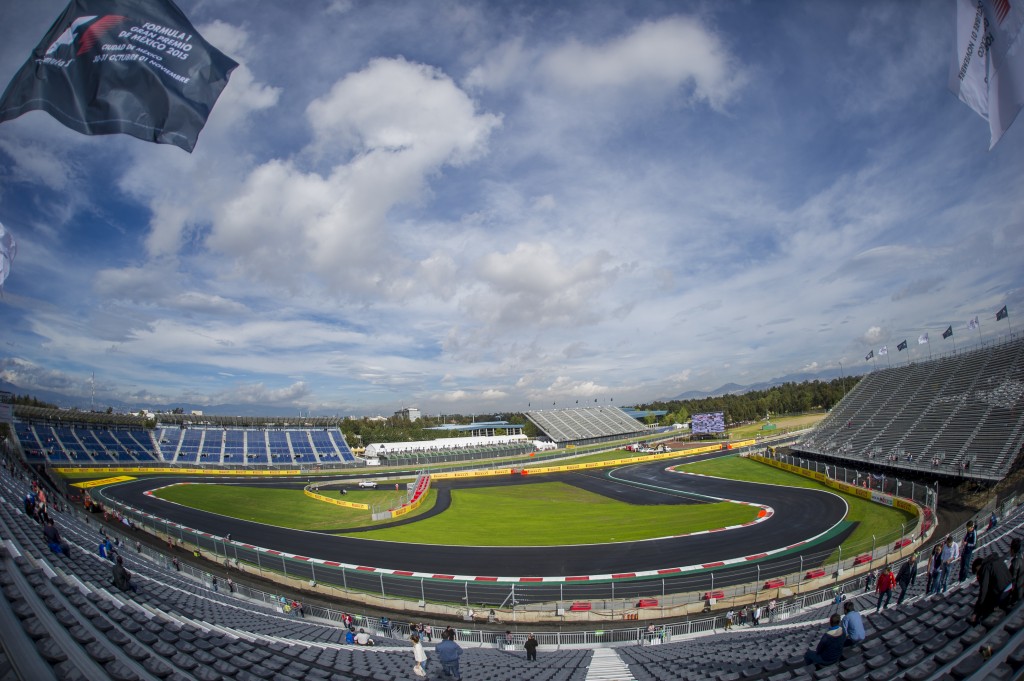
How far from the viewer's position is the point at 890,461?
37.8 metres

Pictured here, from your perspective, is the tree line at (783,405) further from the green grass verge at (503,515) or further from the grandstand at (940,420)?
the green grass verge at (503,515)

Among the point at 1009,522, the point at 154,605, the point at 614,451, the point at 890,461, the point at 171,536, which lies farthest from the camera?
the point at 614,451

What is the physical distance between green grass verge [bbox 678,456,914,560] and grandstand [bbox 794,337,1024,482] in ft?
19.1

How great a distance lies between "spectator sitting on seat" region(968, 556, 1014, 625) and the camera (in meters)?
6.02

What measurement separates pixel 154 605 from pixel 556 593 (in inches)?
582

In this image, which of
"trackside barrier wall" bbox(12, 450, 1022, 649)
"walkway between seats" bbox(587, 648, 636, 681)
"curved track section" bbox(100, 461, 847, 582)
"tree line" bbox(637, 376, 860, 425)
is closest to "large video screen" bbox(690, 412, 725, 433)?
"tree line" bbox(637, 376, 860, 425)

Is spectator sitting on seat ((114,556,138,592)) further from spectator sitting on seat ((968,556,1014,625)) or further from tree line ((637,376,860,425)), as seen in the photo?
tree line ((637,376,860,425))

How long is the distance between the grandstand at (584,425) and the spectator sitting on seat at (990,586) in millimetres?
85077

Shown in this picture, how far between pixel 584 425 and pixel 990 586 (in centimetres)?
9588

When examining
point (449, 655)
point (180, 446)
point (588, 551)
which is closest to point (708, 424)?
point (588, 551)

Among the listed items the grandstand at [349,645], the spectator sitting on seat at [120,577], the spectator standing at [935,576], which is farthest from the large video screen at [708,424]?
the spectator sitting on seat at [120,577]

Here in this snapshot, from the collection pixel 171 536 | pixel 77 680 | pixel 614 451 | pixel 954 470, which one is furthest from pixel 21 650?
pixel 614 451

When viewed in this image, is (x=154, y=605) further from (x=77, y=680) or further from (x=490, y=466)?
(x=490, y=466)

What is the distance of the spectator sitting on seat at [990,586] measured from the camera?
19.8 feet
